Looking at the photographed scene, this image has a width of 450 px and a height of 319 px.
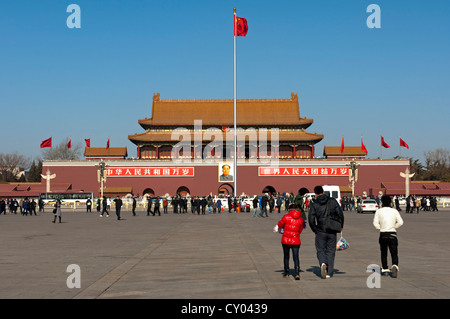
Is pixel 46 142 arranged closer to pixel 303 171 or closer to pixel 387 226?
pixel 303 171

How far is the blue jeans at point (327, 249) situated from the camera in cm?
1068

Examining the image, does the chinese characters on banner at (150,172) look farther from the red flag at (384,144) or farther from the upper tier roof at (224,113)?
the red flag at (384,144)

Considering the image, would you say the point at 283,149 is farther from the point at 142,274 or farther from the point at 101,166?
the point at 142,274

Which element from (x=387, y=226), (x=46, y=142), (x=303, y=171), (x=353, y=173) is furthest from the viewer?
(x=303, y=171)

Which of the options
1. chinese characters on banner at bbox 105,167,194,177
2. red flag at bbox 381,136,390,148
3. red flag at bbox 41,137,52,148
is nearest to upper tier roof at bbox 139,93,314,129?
chinese characters on banner at bbox 105,167,194,177

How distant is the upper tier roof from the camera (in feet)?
256

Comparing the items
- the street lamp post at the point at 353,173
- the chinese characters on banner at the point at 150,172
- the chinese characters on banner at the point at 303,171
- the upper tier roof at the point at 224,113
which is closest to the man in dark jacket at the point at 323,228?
the street lamp post at the point at 353,173

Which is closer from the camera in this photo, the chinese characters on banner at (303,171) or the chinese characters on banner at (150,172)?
the chinese characters on banner at (150,172)

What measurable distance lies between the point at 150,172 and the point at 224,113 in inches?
522

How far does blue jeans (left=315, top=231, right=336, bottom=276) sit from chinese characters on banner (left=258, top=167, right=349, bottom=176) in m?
63.3

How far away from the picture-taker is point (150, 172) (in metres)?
74.0

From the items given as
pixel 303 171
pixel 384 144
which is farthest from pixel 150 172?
pixel 384 144

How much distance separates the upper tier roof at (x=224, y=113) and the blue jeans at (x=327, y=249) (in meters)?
67.0
